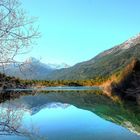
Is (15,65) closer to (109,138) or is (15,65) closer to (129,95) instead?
(109,138)

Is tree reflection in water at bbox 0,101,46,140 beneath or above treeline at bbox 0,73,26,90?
beneath

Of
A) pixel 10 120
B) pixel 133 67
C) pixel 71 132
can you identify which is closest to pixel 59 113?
pixel 71 132

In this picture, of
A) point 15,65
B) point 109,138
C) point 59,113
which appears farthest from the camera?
point 59,113

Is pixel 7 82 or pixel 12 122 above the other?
pixel 7 82

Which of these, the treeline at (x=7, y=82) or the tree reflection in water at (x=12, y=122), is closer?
the tree reflection in water at (x=12, y=122)

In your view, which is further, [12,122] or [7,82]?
[12,122]

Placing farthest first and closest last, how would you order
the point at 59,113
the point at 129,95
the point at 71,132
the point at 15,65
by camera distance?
the point at 129,95
the point at 59,113
the point at 71,132
the point at 15,65

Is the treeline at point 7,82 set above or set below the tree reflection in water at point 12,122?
above

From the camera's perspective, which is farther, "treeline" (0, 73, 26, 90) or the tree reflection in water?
"treeline" (0, 73, 26, 90)

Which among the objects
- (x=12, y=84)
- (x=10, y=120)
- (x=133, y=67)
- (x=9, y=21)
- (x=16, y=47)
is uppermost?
(x=133, y=67)

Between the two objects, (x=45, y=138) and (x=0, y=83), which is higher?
(x=0, y=83)

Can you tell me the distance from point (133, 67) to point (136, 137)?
7768 centimetres

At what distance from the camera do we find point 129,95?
10056cm

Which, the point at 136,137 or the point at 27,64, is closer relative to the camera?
the point at 27,64
